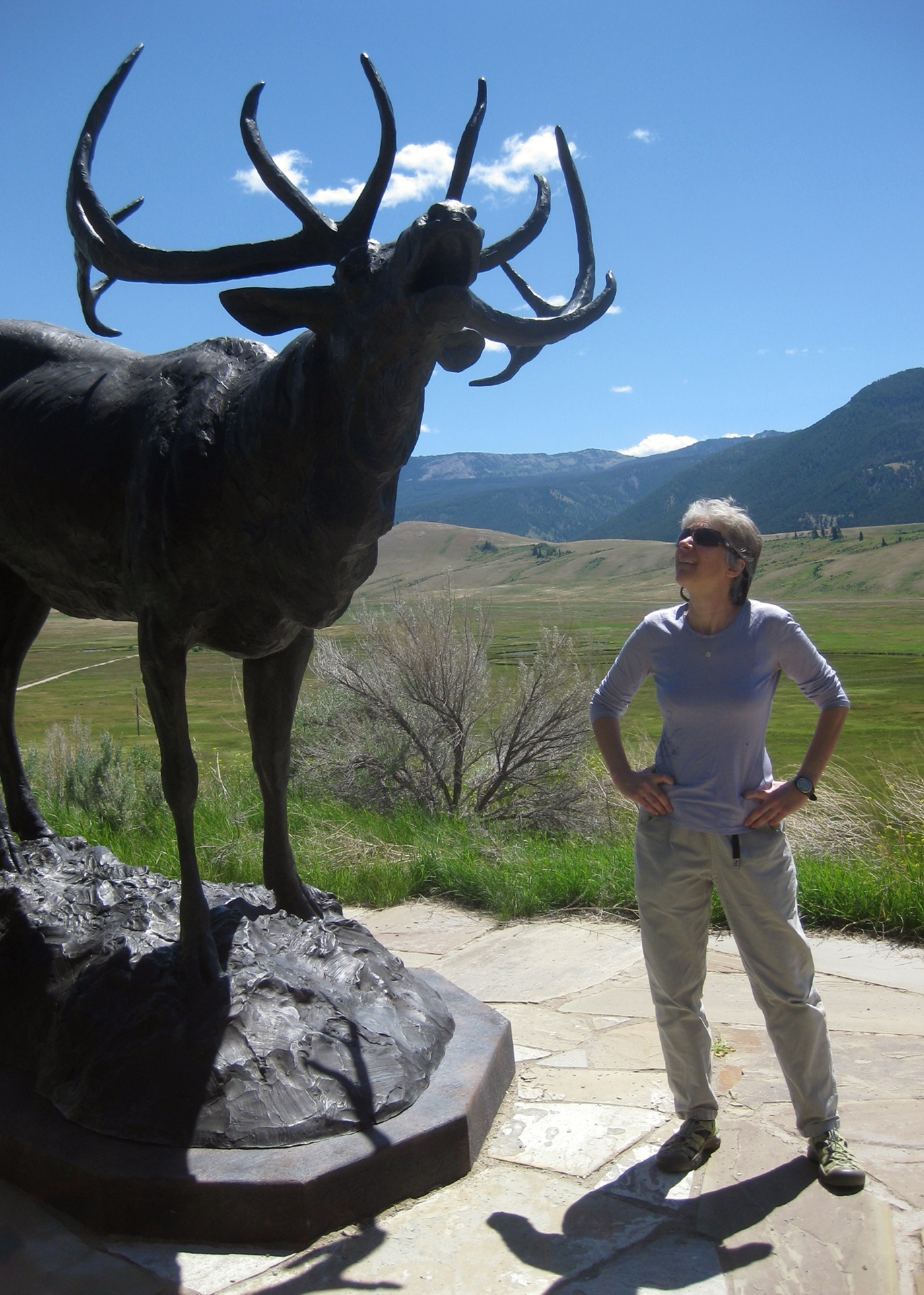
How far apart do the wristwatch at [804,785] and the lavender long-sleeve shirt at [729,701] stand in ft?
0.35

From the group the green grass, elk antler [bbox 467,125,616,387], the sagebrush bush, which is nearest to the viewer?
elk antler [bbox 467,125,616,387]

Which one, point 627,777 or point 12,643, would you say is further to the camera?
point 12,643

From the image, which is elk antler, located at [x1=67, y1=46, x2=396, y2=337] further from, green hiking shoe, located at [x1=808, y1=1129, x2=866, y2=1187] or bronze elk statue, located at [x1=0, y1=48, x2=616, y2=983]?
green hiking shoe, located at [x1=808, y1=1129, x2=866, y2=1187]

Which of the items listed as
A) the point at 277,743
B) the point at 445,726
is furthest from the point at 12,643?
the point at 445,726

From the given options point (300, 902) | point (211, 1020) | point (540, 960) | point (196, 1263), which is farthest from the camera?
point (540, 960)

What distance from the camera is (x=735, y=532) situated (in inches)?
109

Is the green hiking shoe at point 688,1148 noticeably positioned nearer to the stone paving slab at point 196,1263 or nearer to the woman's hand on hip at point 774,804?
the woman's hand on hip at point 774,804

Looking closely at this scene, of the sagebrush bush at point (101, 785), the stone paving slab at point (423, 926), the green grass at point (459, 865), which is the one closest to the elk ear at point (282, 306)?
the stone paving slab at point (423, 926)

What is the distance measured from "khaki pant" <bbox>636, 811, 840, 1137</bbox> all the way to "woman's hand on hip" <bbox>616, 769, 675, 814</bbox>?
0.17 ft

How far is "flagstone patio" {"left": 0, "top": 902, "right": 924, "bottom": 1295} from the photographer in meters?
2.42

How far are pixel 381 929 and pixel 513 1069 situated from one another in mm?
2239

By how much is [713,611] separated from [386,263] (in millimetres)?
1261

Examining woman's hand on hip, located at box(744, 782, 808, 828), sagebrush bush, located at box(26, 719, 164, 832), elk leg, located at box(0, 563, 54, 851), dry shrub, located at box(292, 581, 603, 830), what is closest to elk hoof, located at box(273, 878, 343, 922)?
elk leg, located at box(0, 563, 54, 851)

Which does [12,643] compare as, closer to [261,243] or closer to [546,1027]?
[261,243]
